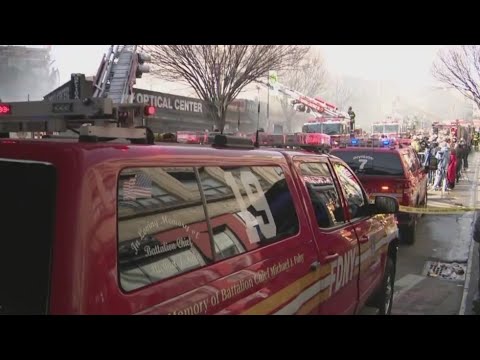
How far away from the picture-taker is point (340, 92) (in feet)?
196


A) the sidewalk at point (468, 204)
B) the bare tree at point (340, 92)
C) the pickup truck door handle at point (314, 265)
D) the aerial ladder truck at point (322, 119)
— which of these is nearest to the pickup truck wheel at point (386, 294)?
the sidewalk at point (468, 204)

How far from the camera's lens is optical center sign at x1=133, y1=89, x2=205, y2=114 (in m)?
25.6

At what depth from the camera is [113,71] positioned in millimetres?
11102

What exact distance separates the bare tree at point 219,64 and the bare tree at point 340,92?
38.7m

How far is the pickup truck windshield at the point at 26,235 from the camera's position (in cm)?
164

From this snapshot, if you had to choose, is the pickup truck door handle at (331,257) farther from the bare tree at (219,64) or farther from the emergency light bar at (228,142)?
the bare tree at (219,64)

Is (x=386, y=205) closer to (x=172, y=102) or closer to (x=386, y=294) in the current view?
(x=386, y=294)

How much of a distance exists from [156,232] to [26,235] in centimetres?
48

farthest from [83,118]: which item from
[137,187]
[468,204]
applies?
[468,204]

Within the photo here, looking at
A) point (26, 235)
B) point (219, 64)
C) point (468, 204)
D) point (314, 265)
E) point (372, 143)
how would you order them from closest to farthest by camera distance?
point (26, 235), point (314, 265), point (372, 143), point (468, 204), point (219, 64)

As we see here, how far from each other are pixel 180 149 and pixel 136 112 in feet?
1.93
